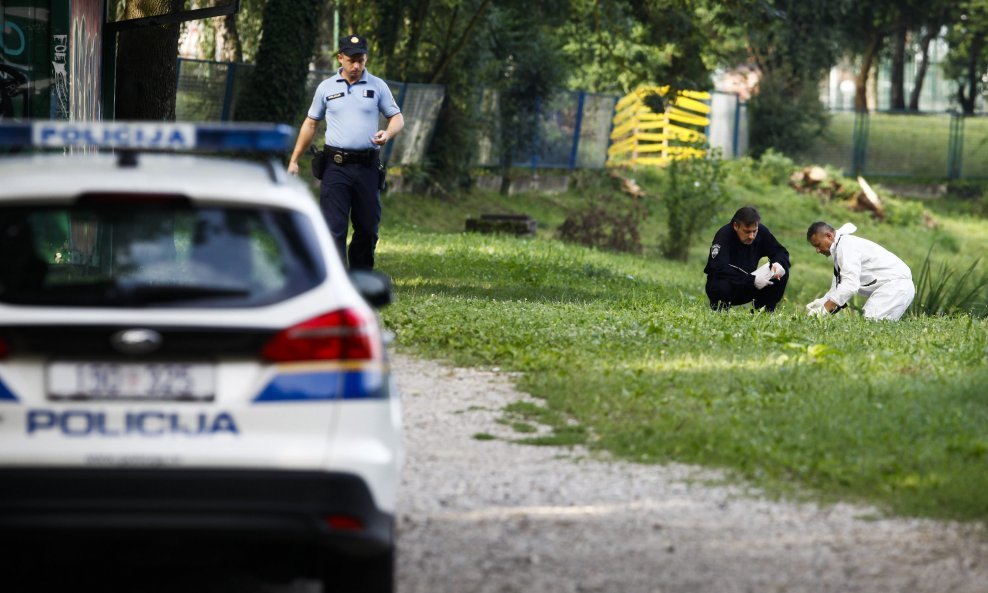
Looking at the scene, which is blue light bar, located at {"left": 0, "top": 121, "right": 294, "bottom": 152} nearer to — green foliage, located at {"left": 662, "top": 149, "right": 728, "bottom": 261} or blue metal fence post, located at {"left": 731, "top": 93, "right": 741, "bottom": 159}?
green foliage, located at {"left": 662, "top": 149, "right": 728, "bottom": 261}

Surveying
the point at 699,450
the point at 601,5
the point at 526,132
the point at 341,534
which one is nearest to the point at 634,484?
the point at 699,450

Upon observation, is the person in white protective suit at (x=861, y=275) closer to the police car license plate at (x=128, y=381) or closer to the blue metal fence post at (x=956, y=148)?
the police car license plate at (x=128, y=381)

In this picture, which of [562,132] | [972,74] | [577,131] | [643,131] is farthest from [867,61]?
[562,132]

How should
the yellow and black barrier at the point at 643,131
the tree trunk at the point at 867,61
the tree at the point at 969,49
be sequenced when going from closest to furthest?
1. the yellow and black barrier at the point at 643,131
2. the tree at the point at 969,49
3. the tree trunk at the point at 867,61

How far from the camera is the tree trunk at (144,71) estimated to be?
14484 mm

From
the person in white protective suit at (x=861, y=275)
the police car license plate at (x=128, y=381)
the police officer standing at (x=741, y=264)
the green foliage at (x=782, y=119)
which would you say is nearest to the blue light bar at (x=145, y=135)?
the police car license plate at (x=128, y=381)

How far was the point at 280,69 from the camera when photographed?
82.4 ft

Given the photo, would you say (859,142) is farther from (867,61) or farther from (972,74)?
(972,74)

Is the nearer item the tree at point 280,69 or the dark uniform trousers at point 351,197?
the dark uniform trousers at point 351,197

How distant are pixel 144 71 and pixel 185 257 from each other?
9.99m

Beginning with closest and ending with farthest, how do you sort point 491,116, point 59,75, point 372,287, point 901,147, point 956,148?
point 372,287, point 59,75, point 491,116, point 956,148, point 901,147

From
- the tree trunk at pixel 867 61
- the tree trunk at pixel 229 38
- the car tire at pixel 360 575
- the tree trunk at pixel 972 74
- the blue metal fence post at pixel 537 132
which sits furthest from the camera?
the tree trunk at pixel 867 61

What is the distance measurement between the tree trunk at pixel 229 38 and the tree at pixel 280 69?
466cm

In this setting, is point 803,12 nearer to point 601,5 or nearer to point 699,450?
point 601,5
